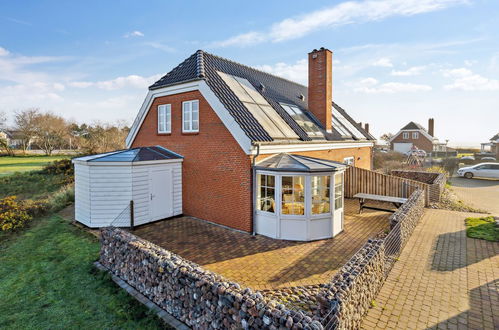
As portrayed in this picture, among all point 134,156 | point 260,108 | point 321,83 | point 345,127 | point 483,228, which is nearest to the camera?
point 483,228

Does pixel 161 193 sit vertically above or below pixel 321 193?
below

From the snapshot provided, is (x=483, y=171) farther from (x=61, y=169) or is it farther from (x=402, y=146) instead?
(x=61, y=169)

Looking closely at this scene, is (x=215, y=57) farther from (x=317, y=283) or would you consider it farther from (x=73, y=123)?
(x=73, y=123)

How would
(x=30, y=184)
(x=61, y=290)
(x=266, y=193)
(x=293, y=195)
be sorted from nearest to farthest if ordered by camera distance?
(x=61, y=290), (x=293, y=195), (x=266, y=193), (x=30, y=184)

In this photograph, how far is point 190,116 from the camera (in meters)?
11.5

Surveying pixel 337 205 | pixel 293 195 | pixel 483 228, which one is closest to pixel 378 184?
pixel 483 228

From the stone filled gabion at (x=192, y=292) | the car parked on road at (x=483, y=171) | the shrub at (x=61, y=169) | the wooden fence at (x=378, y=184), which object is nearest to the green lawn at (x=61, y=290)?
the stone filled gabion at (x=192, y=292)

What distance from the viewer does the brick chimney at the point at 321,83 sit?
15180 millimetres

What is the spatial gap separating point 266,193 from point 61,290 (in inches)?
244

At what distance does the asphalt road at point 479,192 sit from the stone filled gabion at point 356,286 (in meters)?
10.5

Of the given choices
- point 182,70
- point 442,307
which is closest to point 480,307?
point 442,307

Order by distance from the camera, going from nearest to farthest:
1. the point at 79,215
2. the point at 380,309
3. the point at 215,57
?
the point at 380,309 < the point at 79,215 < the point at 215,57

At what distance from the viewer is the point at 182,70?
41.3 feet

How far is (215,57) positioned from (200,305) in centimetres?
1194
